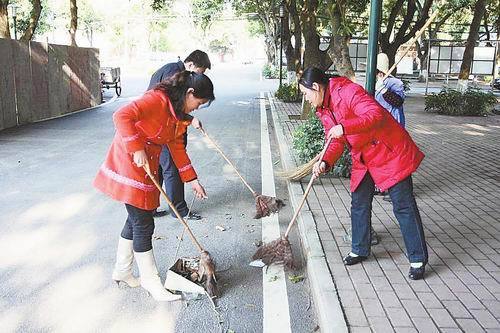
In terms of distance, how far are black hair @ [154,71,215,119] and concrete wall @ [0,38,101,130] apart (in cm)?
968

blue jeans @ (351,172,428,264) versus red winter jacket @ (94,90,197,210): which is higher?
red winter jacket @ (94,90,197,210)

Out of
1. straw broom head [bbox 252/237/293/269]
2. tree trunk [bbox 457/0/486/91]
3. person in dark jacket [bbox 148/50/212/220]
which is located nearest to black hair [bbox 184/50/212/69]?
person in dark jacket [bbox 148/50/212/220]

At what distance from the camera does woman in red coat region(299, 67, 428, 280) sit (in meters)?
3.64

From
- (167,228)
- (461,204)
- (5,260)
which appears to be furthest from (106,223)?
(461,204)

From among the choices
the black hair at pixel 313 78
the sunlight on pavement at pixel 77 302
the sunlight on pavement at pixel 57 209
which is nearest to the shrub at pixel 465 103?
the sunlight on pavement at pixel 57 209

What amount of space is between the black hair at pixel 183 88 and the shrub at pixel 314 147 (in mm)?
3620

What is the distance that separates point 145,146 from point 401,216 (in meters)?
1.93

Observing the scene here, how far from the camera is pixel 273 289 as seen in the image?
4031 millimetres

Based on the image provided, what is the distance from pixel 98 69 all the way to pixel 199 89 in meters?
15.9

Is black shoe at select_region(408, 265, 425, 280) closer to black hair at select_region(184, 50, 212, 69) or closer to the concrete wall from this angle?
black hair at select_region(184, 50, 212, 69)

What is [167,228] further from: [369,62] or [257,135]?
[257,135]

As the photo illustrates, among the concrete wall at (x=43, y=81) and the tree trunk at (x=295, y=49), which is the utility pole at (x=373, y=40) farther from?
the tree trunk at (x=295, y=49)

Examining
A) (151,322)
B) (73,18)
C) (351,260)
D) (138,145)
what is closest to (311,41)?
(351,260)

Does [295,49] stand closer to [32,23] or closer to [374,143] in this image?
[32,23]
